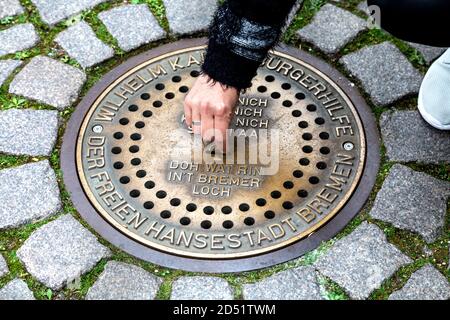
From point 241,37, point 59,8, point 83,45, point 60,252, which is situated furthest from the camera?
point 59,8

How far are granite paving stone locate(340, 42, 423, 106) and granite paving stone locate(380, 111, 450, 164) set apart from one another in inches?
3.4

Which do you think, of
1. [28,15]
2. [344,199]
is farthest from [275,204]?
[28,15]

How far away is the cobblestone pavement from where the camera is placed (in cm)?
208

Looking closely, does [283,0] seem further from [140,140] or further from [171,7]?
[171,7]

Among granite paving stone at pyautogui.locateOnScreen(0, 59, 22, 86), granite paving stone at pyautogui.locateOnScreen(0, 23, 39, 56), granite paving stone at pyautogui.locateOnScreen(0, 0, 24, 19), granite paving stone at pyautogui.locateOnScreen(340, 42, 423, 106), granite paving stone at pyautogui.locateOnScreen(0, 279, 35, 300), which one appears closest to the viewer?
granite paving stone at pyautogui.locateOnScreen(0, 279, 35, 300)

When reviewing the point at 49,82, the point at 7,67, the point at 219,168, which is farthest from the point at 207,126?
the point at 7,67

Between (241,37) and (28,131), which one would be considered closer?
(241,37)

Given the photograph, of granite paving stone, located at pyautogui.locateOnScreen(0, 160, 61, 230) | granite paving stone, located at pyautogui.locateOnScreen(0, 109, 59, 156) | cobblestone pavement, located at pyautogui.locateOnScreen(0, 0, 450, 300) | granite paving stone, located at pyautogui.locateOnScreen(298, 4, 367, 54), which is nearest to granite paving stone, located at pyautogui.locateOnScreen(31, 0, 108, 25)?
cobblestone pavement, located at pyautogui.locateOnScreen(0, 0, 450, 300)

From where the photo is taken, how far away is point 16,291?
207 cm

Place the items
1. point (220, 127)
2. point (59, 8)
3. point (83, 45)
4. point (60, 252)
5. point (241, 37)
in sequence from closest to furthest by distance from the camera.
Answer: point (241, 37) → point (220, 127) → point (60, 252) → point (83, 45) → point (59, 8)

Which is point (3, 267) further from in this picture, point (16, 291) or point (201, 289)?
point (201, 289)

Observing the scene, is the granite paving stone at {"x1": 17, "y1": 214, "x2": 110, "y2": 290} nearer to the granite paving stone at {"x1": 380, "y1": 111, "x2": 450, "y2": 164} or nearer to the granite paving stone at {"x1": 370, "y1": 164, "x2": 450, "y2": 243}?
the granite paving stone at {"x1": 370, "y1": 164, "x2": 450, "y2": 243}

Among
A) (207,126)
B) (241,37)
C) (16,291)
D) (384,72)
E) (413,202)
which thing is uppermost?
(241,37)

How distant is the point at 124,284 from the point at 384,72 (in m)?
1.27
